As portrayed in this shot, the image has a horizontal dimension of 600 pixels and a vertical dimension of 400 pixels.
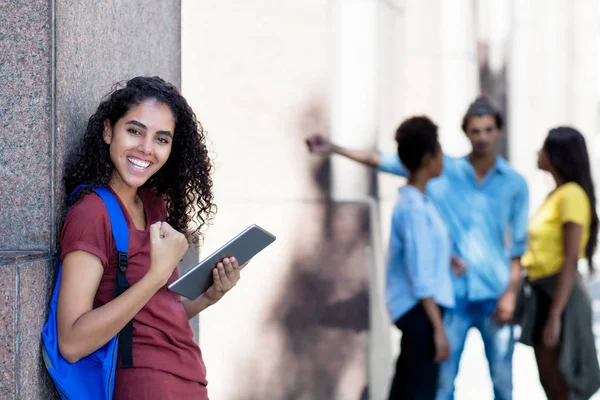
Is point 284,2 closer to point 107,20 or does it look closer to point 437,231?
point 437,231

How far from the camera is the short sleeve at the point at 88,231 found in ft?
7.72

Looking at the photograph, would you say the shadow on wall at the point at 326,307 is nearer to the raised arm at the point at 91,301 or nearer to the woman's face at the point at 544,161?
the woman's face at the point at 544,161

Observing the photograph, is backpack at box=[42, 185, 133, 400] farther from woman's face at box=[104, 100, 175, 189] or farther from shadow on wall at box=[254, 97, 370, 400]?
shadow on wall at box=[254, 97, 370, 400]

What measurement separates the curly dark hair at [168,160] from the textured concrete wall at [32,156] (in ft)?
0.30

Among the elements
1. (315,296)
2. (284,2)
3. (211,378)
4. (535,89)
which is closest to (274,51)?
(284,2)

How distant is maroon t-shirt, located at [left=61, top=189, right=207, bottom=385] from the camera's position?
2385 mm

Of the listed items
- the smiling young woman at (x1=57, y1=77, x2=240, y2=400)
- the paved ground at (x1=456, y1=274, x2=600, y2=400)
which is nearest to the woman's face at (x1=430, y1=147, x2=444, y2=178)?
the smiling young woman at (x1=57, y1=77, x2=240, y2=400)

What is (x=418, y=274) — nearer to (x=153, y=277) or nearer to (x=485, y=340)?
(x=485, y=340)

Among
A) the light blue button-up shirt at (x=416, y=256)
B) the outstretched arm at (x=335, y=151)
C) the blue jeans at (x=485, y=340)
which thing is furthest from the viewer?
the outstretched arm at (x=335, y=151)

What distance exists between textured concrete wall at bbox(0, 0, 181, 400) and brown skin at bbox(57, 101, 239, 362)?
0.38ft

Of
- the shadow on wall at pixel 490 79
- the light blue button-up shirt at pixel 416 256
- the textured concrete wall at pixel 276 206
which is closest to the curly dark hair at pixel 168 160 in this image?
the light blue button-up shirt at pixel 416 256

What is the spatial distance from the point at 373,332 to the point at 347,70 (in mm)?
1738

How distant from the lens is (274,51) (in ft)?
17.1

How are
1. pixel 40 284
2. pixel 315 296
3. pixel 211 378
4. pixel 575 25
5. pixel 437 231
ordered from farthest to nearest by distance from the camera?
pixel 575 25 → pixel 315 296 → pixel 211 378 → pixel 437 231 → pixel 40 284
